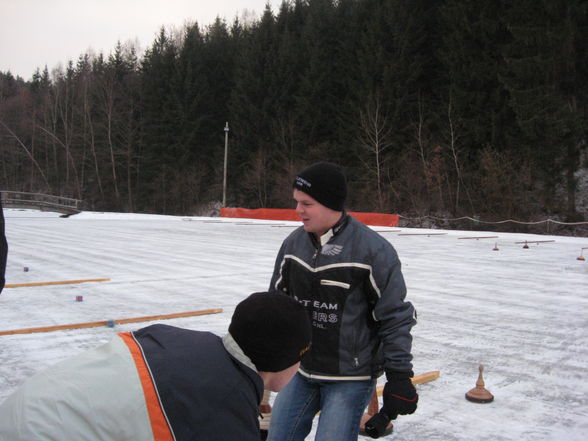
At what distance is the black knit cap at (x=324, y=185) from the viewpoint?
9.68 ft

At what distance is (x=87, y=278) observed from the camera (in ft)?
34.2

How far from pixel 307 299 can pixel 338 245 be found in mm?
323

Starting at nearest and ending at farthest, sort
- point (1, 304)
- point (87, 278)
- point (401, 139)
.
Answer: point (1, 304)
point (87, 278)
point (401, 139)

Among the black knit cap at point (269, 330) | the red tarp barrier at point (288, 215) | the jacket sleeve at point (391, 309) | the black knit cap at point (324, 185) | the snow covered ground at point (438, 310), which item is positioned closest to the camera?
the black knit cap at point (269, 330)

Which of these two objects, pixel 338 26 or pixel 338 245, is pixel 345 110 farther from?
pixel 338 245

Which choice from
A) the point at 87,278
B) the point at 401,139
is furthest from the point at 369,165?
the point at 87,278

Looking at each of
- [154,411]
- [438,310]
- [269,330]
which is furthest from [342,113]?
[154,411]

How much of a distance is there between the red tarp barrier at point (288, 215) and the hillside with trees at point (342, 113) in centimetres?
764

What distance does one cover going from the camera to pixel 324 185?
9.70 ft

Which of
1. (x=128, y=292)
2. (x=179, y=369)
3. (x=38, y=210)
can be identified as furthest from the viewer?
(x=38, y=210)

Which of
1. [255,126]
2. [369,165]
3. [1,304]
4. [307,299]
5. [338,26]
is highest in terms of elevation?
[338,26]

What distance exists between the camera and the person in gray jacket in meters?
2.76

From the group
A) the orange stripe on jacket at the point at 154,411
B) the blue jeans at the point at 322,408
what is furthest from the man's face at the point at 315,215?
the orange stripe on jacket at the point at 154,411

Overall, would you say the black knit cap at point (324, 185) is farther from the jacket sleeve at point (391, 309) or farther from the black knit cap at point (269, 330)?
the black knit cap at point (269, 330)
